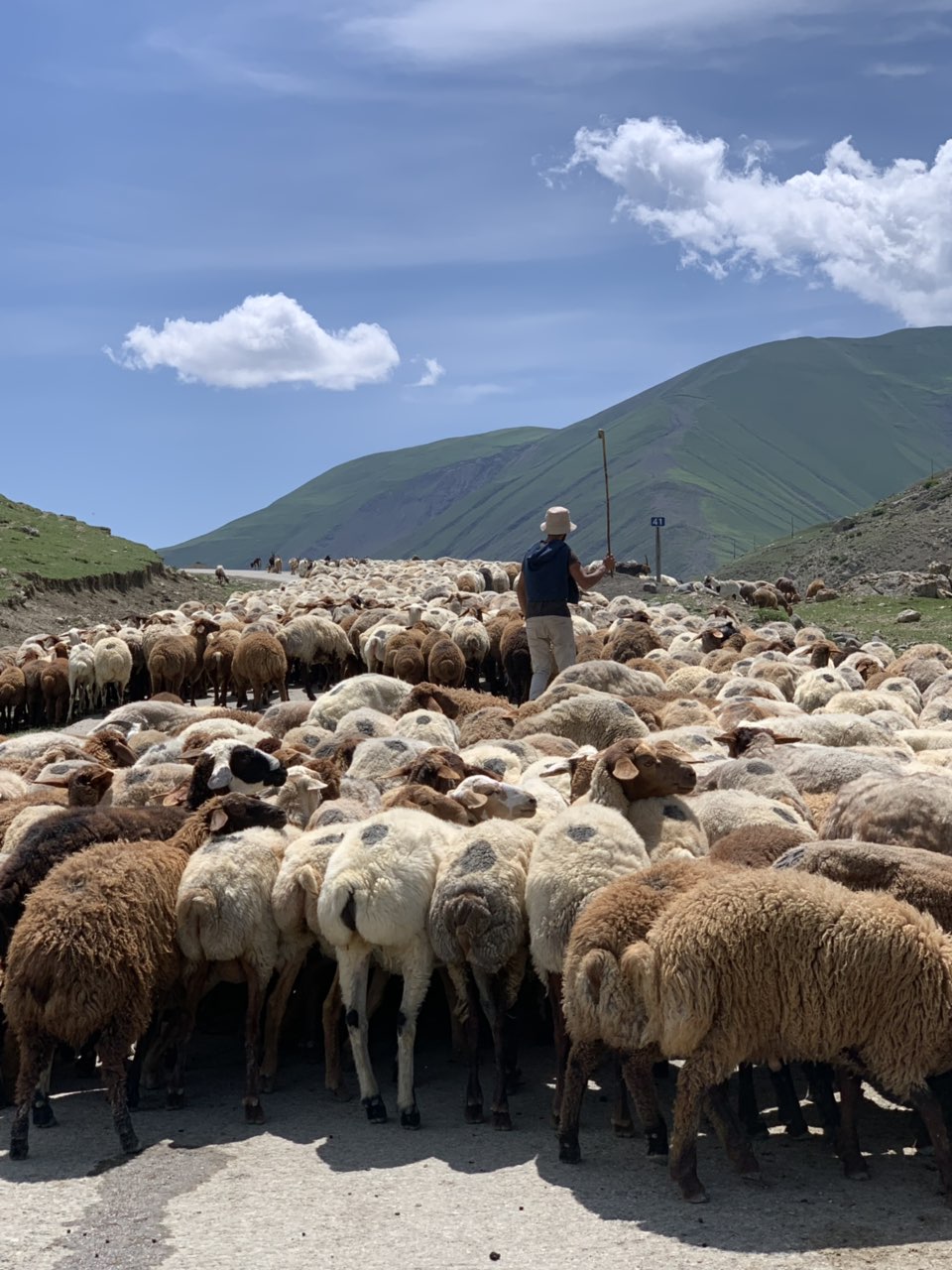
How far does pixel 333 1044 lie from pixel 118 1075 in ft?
4.06

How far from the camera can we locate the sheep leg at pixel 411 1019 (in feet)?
22.3

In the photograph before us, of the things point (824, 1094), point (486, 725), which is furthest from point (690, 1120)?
point (486, 725)

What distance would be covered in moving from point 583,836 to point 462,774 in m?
2.18

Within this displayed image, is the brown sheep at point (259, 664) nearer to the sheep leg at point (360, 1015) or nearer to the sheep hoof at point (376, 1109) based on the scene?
the sheep leg at point (360, 1015)

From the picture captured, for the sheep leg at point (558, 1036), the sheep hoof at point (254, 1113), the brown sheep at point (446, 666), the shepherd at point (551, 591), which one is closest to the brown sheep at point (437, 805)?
the sheep leg at point (558, 1036)

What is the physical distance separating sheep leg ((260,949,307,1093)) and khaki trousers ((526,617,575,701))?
785 cm

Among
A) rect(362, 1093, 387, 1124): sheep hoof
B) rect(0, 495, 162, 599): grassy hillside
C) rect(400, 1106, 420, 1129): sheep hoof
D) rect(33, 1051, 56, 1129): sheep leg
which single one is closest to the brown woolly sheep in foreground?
rect(400, 1106, 420, 1129): sheep hoof

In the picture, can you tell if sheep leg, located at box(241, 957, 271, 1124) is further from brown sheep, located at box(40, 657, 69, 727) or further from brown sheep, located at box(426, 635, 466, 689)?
brown sheep, located at box(40, 657, 69, 727)

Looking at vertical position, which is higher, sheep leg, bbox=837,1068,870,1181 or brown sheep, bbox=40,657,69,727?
brown sheep, bbox=40,657,69,727

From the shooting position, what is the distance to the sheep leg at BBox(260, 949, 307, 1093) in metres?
7.47

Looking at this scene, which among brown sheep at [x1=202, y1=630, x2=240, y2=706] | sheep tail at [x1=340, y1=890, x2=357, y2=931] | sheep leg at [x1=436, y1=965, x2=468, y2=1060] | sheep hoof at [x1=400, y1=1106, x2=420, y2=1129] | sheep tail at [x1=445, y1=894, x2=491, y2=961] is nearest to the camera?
sheep hoof at [x1=400, y1=1106, x2=420, y2=1129]

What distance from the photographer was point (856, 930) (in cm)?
579

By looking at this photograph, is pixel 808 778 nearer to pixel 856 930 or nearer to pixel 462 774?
pixel 462 774

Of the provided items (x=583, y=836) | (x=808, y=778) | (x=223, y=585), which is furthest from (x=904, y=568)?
(x=583, y=836)
